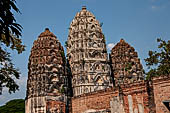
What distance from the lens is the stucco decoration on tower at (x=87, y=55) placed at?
35.4 meters

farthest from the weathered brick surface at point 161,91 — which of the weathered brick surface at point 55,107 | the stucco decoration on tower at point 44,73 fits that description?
the stucco decoration on tower at point 44,73

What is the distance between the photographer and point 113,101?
19.4 metres

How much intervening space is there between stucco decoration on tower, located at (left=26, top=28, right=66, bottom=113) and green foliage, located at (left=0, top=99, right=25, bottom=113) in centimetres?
1541

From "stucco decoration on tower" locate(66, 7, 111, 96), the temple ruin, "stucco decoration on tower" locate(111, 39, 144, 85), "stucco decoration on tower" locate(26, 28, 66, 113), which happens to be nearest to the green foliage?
the temple ruin

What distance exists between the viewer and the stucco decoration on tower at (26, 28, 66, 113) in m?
30.1

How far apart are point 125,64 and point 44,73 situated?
45.1 feet

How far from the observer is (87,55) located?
1459 inches

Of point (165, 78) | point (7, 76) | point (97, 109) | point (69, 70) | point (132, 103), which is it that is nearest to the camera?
point (7, 76)

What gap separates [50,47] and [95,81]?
7553mm

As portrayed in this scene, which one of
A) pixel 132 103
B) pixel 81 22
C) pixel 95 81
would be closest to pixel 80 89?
pixel 95 81

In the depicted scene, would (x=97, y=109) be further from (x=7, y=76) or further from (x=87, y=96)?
(x=7, y=76)

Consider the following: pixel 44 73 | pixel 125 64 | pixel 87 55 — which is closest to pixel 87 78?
pixel 87 55

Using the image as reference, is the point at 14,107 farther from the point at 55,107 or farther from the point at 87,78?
the point at 55,107

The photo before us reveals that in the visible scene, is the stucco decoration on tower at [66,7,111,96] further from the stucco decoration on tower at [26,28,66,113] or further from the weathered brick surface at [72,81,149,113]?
the weathered brick surface at [72,81,149,113]
